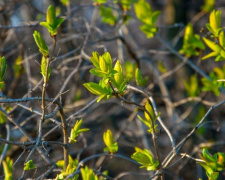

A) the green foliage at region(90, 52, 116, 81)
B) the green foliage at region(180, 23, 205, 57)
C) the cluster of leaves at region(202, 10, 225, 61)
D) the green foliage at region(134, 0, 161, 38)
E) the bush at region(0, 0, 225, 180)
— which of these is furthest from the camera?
the green foliage at region(180, 23, 205, 57)

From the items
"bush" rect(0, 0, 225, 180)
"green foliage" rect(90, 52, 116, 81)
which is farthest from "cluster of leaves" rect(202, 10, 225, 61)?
"green foliage" rect(90, 52, 116, 81)

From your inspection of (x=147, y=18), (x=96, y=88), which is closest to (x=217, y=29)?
(x=147, y=18)

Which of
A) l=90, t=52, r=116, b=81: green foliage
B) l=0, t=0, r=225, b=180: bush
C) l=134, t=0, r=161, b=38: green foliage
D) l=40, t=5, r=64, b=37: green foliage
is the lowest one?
l=0, t=0, r=225, b=180: bush

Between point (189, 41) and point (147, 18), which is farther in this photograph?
point (189, 41)

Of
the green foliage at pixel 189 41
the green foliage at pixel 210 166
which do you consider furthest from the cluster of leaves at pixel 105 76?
the green foliage at pixel 189 41

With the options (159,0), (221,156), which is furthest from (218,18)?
(159,0)

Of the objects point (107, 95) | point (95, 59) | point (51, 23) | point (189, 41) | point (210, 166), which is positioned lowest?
point (210, 166)

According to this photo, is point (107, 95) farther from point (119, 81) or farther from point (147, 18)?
point (147, 18)

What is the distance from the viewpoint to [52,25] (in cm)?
131

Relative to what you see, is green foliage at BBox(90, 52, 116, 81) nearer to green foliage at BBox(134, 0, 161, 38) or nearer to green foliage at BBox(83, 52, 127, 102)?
green foliage at BBox(83, 52, 127, 102)

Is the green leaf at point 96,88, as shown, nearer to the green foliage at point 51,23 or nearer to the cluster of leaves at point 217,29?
the green foliage at point 51,23

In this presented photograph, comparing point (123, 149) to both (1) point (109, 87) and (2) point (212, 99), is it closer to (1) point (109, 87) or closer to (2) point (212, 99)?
(2) point (212, 99)

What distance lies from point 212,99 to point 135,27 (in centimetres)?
365

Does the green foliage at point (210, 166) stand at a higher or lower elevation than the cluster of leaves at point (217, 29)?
lower
